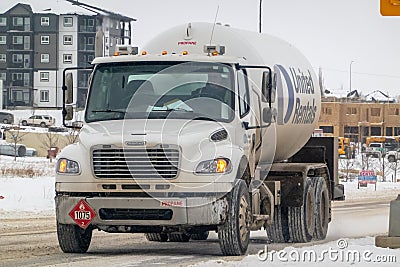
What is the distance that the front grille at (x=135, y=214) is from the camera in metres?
13.1

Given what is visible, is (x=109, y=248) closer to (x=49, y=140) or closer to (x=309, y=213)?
(x=309, y=213)

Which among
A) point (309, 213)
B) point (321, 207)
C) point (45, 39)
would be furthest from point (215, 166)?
point (45, 39)

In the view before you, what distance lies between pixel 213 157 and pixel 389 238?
2.49 metres

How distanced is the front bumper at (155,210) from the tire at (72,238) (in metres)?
0.42

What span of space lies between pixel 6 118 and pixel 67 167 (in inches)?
3740

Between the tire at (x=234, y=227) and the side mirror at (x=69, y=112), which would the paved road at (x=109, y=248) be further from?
the side mirror at (x=69, y=112)

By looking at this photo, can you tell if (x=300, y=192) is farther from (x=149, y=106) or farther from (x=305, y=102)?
(x=149, y=106)

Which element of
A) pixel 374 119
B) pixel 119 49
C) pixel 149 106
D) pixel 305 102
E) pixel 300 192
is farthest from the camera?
pixel 374 119

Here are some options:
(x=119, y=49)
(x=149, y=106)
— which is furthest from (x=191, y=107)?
(x=119, y=49)

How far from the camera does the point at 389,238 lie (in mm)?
12523

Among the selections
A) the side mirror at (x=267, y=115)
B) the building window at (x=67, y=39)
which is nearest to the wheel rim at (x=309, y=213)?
the side mirror at (x=267, y=115)

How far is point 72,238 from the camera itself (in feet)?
45.1

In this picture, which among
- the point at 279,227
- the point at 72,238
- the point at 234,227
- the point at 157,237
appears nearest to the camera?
the point at 234,227

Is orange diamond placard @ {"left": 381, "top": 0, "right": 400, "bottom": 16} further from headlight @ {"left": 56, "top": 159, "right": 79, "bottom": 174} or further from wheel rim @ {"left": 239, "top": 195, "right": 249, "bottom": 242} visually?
headlight @ {"left": 56, "top": 159, "right": 79, "bottom": 174}
